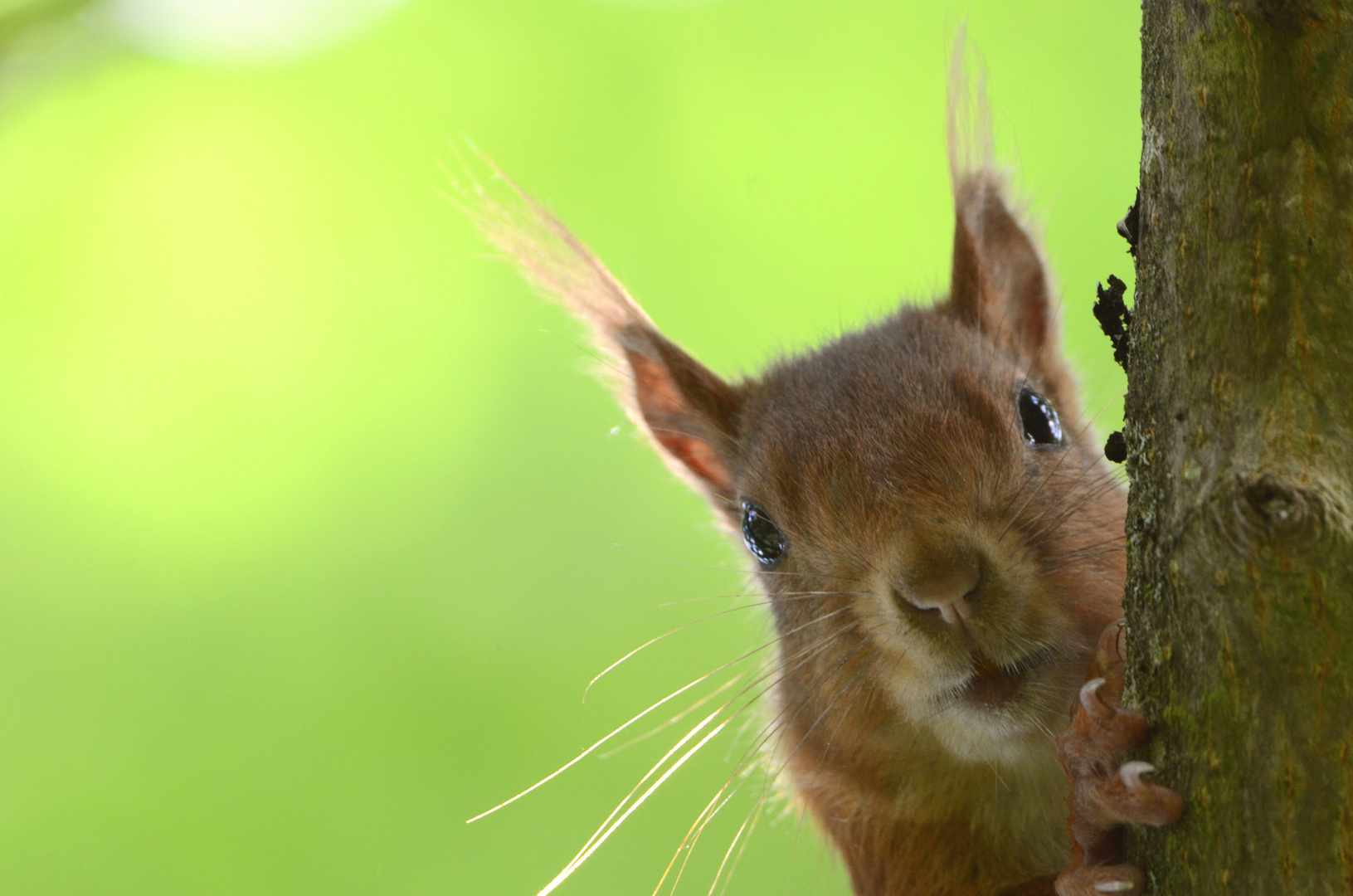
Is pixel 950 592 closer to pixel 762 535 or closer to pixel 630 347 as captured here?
pixel 762 535

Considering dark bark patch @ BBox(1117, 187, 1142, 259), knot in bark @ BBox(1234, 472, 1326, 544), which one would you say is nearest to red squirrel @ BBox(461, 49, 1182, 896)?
knot in bark @ BBox(1234, 472, 1326, 544)

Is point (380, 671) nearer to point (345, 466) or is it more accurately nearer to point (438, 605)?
point (438, 605)

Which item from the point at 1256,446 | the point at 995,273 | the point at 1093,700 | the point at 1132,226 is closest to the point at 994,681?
the point at 1093,700

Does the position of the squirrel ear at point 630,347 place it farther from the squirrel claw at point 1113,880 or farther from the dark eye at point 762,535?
the squirrel claw at point 1113,880

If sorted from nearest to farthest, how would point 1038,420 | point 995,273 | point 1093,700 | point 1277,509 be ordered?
point 1277,509, point 1093,700, point 1038,420, point 995,273

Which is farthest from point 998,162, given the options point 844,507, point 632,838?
point 632,838

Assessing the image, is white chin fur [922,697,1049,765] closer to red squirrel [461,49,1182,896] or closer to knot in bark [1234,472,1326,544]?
red squirrel [461,49,1182,896]

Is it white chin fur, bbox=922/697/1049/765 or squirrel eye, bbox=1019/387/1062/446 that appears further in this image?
squirrel eye, bbox=1019/387/1062/446
